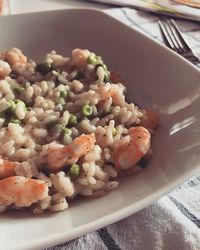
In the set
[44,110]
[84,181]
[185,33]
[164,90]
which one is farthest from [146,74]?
[185,33]

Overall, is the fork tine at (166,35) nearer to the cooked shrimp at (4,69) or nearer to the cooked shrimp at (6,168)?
the cooked shrimp at (4,69)

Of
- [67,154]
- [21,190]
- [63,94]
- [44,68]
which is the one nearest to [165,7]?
[44,68]

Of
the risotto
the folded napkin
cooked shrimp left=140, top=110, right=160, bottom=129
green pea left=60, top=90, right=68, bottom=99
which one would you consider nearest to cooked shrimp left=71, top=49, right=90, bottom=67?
the risotto

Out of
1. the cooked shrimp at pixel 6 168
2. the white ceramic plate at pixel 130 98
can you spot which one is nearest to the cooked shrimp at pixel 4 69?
the white ceramic plate at pixel 130 98

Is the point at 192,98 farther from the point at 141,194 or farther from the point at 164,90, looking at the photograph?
the point at 141,194

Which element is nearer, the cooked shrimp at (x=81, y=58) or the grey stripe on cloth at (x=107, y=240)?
the grey stripe on cloth at (x=107, y=240)
